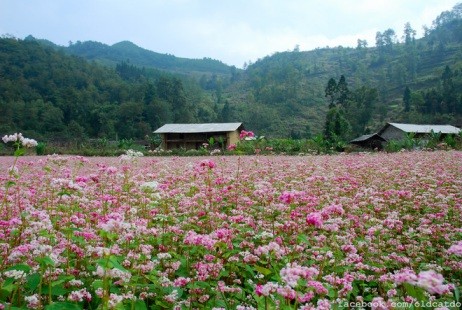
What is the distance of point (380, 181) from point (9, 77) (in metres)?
105

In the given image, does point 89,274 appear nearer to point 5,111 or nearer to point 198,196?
point 198,196

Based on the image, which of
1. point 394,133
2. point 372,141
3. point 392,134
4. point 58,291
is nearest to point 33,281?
point 58,291

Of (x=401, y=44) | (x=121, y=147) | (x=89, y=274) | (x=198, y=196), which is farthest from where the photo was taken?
(x=401, y=44)

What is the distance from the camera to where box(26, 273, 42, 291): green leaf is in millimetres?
2797

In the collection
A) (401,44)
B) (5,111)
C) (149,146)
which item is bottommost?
(149,146)

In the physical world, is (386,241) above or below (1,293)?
below

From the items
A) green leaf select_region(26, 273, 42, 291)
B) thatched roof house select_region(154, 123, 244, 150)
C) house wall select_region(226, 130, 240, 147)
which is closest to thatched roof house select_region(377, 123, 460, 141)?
house wall select_region(226, 130, 240, 147)

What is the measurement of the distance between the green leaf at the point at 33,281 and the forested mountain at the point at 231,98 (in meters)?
44.9

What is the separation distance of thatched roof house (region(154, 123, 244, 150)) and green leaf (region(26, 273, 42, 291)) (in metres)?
45.2

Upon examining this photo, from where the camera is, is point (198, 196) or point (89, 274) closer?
point (89, 274)

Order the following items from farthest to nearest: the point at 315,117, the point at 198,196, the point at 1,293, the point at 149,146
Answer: the point at 315,117
the point at 149,146
the point at 198,196
the point at 1,293

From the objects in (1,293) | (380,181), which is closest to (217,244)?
(1,293)

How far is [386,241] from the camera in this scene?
488 centimetres

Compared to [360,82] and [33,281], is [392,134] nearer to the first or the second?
[33,281]
